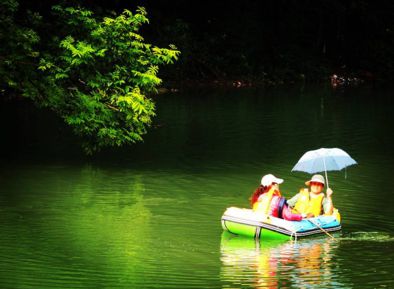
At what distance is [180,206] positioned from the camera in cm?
1800

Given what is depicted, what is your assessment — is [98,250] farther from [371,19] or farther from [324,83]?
[371,19]

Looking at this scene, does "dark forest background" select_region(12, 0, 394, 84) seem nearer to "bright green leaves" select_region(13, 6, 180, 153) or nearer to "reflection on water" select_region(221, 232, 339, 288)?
"bright green leaves" select_region(13, 6, 180, 153)

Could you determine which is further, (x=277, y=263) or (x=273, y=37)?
(x=273, y=37)

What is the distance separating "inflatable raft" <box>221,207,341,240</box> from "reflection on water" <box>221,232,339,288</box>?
117 millimetres

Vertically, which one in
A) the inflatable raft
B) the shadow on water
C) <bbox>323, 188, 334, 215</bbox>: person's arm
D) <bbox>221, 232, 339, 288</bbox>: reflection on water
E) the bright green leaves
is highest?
the bright green leaves

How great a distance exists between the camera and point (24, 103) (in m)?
37.3

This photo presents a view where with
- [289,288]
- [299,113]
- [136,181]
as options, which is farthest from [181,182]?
[299,113]

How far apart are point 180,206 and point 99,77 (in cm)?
520

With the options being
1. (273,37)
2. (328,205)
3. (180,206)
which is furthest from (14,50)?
(273,37)

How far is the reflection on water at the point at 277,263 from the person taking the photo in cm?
1285

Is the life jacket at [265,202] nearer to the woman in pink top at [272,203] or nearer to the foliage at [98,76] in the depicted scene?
the woman in pink top at [272,203]

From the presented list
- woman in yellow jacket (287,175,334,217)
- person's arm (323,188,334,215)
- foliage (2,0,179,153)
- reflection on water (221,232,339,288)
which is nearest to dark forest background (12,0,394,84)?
foliage (2,0,179,153)

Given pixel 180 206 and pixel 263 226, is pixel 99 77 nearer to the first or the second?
pixel 180 206

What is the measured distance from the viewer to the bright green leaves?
70.9 ft
